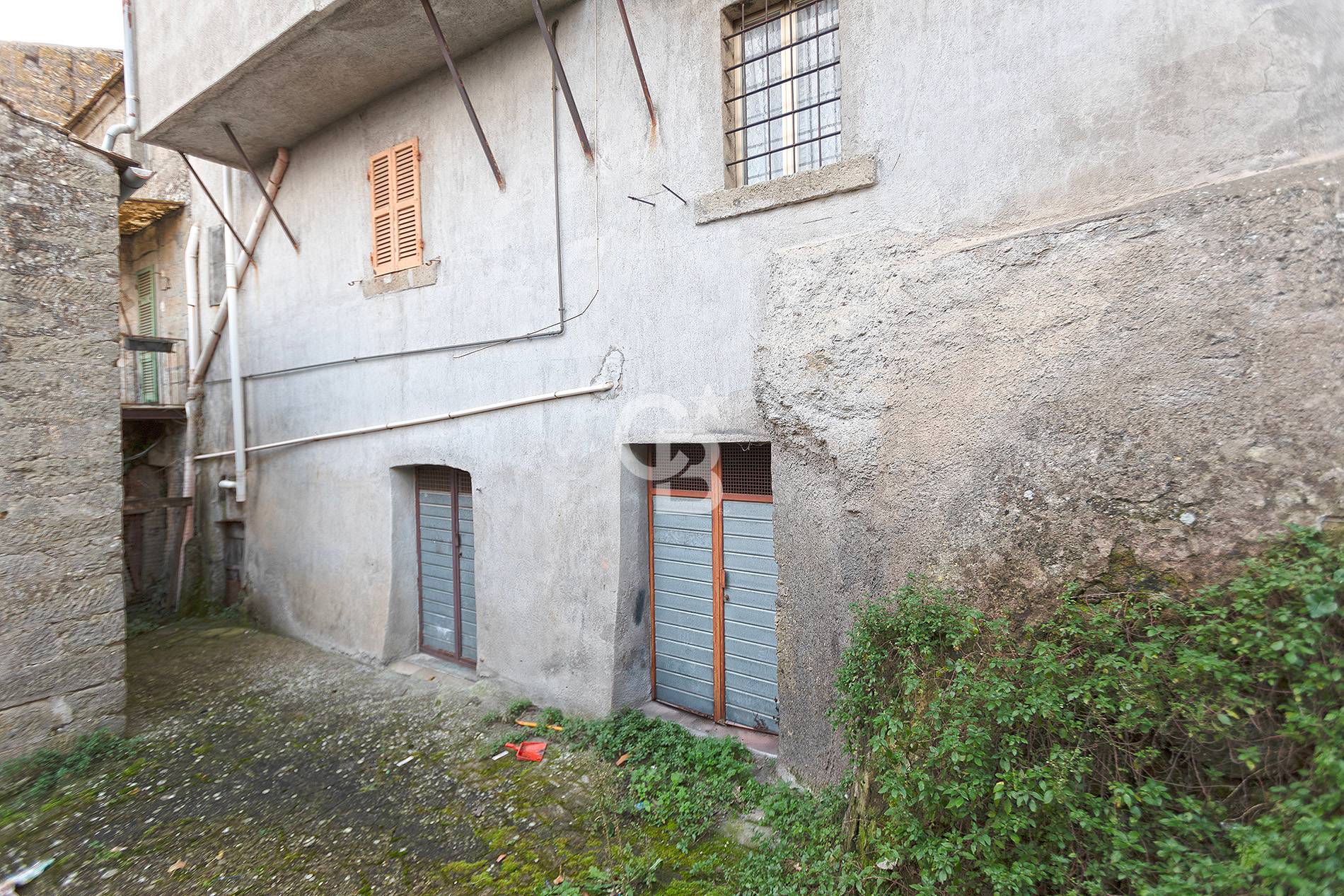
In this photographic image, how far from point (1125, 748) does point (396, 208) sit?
705 centimetres

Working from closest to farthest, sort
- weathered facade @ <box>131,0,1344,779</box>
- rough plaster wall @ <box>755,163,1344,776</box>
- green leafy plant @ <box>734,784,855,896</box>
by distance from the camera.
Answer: rough plaster wall @ <box>755,163,1344,776</box> < weathered facade @ <box>131,0,1344,779</box> < green leafy plant @ <box>734,784,855,896</box>

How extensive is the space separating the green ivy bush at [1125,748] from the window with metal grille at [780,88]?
10.0ft

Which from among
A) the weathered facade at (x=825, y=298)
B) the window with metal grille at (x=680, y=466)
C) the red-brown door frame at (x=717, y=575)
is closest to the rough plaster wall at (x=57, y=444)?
the weathered facade at (x=825, y=298)

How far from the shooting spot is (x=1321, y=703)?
2266 mm

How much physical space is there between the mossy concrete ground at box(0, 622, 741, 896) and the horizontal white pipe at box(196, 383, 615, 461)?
245 cm

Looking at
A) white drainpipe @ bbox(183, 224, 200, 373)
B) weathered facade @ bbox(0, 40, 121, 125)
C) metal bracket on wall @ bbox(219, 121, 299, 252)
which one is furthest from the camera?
weathered facade @ bbox(0, 40, 121, 125)

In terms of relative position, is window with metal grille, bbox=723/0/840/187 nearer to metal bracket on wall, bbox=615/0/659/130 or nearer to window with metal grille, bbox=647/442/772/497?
metal bracket on wall, bbox=615/0/659/130

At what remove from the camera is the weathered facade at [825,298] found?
2.99 meters

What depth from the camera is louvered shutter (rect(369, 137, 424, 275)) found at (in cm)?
664

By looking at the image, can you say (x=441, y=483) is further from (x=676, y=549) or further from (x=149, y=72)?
(x=149, y=72)

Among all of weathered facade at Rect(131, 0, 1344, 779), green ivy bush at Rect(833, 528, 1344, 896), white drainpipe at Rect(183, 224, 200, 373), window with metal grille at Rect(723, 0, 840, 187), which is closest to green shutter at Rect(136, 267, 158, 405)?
white drainpipe at Rect(183, 224, 200, 373)

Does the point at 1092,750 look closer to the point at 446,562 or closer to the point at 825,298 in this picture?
the point at 825,298

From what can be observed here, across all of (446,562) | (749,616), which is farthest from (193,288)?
(749,616)

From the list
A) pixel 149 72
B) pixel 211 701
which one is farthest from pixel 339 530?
pixel 149 72
